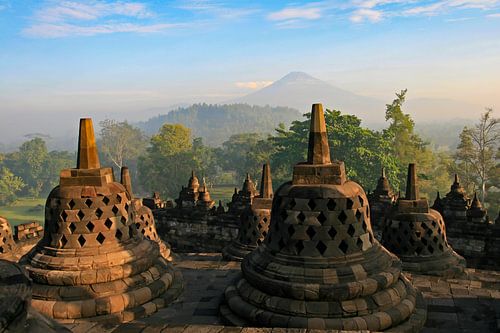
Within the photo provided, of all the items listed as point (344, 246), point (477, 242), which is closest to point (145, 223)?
point (344, 246)

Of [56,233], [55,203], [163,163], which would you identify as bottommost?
[163,163]

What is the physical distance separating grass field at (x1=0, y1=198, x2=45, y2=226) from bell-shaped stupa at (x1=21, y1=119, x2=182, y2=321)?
58.8 m

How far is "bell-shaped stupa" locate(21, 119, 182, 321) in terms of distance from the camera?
638 cm

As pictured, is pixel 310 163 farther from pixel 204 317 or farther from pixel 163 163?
pixel 163 163

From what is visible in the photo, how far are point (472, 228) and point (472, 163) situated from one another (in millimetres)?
26967

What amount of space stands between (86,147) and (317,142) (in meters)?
3.99

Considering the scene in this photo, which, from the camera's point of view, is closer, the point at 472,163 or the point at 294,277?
the point at 294,277

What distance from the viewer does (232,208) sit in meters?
19.3

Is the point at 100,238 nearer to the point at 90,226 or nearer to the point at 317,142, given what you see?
the point at 90,226

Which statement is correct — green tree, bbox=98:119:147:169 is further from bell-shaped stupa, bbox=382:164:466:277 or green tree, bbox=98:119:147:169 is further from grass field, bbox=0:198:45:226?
bell-shaped stupa, bbox=382:164:466:277

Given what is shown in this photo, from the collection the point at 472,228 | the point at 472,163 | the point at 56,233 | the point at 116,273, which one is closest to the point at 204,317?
the point at 116,273

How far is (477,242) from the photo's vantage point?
14.7 m

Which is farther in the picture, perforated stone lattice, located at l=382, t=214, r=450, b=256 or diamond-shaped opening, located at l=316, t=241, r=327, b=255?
perforated stone lattice, located at l=382, t=214, r=450, b=256

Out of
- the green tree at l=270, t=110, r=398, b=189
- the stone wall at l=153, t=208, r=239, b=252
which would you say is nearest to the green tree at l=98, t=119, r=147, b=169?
the green tree at l=270, t=110, r=398, b=189
